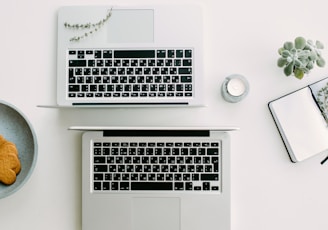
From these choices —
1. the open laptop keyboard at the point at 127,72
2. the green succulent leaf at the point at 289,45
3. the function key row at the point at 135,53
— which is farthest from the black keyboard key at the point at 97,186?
the green succulent leaf at the point at 289,45

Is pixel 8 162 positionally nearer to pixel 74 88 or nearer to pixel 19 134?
pixel 19 134

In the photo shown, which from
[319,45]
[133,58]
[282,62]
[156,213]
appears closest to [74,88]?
[133,58]

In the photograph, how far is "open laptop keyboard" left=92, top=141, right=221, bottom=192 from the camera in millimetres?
1108

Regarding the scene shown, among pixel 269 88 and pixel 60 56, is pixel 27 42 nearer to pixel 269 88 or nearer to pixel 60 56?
pixel 60 56

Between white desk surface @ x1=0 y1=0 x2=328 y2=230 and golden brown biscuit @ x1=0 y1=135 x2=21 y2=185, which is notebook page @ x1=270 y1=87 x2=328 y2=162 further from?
golden brown biscuit @ x1=0 y1=135 x2=21 y2=185

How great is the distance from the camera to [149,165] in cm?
111

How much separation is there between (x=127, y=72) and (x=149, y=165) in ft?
0.84

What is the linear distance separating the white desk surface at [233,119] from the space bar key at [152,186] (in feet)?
0.55

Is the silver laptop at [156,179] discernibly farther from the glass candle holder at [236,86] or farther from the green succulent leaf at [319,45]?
the green succulent leaf at [319,45]

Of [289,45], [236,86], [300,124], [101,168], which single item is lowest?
[101,168]

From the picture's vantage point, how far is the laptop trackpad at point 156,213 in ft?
3.62

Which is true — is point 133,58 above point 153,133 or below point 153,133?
above

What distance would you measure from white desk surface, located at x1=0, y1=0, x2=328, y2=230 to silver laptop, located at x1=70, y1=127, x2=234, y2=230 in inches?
2.2

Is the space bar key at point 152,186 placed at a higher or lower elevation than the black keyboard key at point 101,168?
lower
